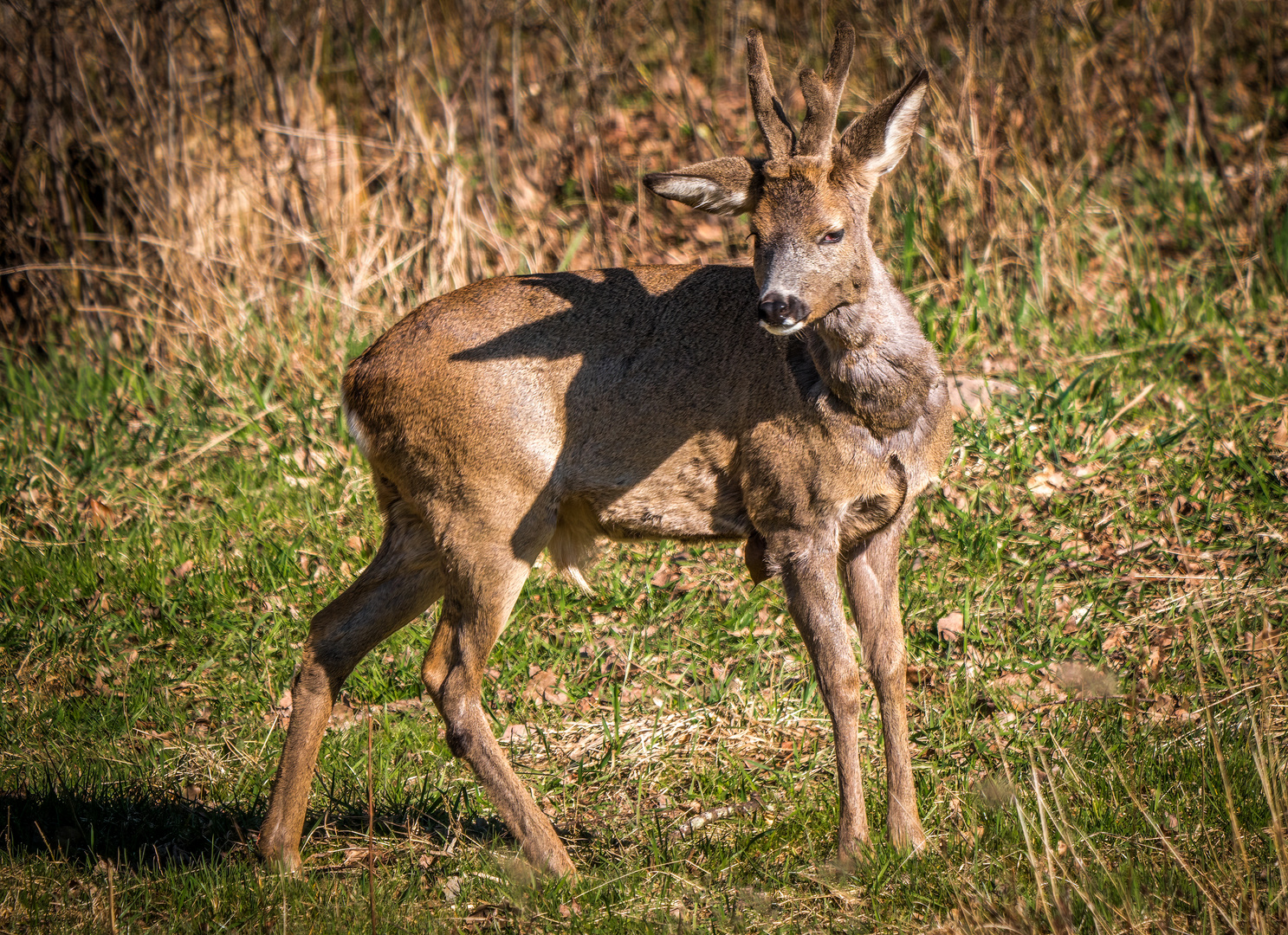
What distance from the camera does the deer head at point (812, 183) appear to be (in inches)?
146

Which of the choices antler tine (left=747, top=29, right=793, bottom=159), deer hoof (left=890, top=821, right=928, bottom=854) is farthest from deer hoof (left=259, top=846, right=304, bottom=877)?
antler tine (left=747, top=29, right=793, bottom=159)

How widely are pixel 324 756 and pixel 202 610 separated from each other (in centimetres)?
139

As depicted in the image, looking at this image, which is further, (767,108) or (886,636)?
(886,636)

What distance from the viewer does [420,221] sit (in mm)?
8172

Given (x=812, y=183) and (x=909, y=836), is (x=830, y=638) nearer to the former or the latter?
(x=909, y=836)

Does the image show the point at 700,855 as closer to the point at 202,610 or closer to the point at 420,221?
the point at 202,610

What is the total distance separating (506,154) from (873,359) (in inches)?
214

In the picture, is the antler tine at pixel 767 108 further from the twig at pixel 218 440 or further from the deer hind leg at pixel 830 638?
the twig at pixel 218 440

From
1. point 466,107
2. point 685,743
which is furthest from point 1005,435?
point 466,107

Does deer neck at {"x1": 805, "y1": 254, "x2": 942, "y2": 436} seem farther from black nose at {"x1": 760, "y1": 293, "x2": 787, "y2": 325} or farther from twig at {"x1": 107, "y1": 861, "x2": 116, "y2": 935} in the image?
twig at {"x1": 107, "y1": 861, "x2": 116, "y2": 935}

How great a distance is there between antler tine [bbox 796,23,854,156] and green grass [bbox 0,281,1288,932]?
1.79m

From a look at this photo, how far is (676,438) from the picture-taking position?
424 centimetres

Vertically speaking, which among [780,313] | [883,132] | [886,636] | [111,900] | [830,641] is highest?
[883,132]

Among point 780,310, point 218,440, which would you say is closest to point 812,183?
point 780,310
